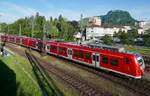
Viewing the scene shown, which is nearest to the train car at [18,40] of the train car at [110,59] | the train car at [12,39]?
the train car at [12,39]

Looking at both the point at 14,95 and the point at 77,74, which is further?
the point at 77,74

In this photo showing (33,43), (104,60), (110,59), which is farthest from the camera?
(33,43)

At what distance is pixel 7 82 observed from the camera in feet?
88.3

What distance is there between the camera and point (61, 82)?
2536 centimetres

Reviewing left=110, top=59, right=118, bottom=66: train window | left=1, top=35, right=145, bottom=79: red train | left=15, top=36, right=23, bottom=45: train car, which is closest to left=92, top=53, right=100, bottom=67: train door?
left=1, top=35, right=145, bottom=79: red train

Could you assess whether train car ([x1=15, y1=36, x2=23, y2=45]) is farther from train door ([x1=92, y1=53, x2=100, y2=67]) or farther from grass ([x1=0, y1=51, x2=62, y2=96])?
train door ([x1=92, y1=53, x2=100, y2=67])

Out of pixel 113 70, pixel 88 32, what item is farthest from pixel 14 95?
pixel 88 32

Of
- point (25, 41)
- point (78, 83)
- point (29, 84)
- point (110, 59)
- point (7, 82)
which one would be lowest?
point (7, 82)

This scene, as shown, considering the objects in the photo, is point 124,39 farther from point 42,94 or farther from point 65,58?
point 42,94

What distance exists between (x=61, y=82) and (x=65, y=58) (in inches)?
600

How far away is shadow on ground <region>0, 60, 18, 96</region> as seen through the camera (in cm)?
2349

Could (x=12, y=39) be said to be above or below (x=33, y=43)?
above

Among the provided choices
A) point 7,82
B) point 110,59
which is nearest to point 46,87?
point 7,82

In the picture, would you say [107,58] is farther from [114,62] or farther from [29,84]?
[29,84]
